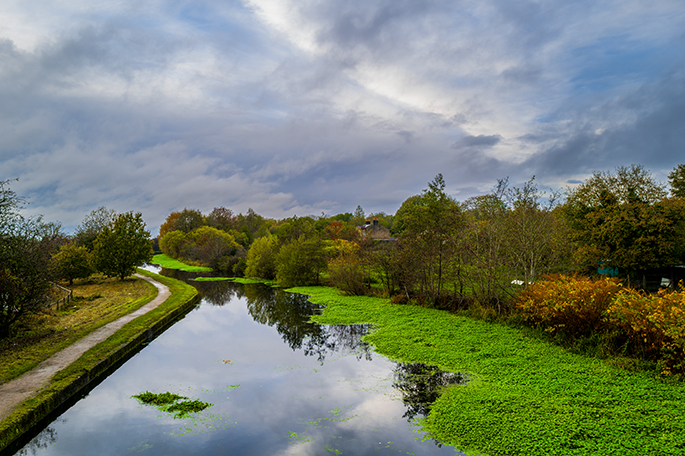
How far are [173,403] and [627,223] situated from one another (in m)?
21.7

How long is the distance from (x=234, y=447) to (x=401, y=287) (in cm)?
1396

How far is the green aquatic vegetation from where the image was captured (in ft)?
24.4

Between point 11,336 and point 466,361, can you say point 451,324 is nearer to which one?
point 466,361

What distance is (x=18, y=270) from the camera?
1094 centimetres

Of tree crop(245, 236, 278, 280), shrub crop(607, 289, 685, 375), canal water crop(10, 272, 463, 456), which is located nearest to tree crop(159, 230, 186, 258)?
tree crop(245, 236, 278, 280)

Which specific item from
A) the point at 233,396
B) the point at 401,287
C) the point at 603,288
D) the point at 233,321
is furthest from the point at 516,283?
the point at 233,321

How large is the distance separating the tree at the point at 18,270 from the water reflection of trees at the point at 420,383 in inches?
433

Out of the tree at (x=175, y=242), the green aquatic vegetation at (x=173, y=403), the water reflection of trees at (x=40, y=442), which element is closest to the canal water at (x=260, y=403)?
the water reflection of trees at (x=40, y=442)

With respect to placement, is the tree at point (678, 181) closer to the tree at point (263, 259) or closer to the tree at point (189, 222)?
the tree at point (263, 259)

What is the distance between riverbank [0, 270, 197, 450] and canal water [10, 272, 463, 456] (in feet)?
1.07

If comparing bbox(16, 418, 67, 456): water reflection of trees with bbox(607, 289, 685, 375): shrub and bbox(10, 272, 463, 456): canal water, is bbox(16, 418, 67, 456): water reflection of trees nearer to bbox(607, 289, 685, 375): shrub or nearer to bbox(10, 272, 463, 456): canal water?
bbox(10, 272, 463, 456): canal water

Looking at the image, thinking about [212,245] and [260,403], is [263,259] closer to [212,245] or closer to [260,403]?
[212,245]

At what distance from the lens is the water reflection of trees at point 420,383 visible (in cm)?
736

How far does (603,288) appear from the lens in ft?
32.2
